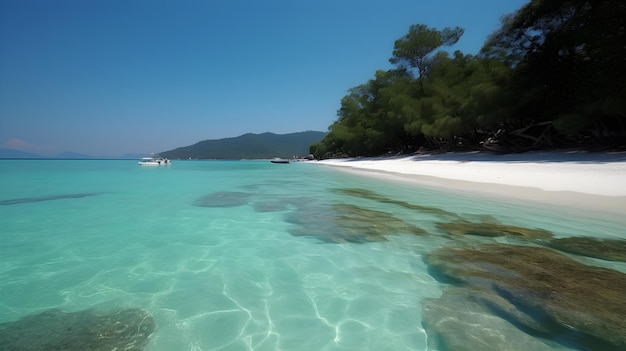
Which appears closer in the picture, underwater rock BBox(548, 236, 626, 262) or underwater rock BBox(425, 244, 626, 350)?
underwater rock BBox(425, 244, 626, 350)

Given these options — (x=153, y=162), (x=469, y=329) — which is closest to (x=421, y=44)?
(x=469, y=329)

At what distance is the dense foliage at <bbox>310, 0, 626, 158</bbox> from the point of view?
14.5m

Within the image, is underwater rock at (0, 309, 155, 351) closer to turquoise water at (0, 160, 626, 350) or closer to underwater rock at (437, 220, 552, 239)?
turquoise water at (0, 160, 626, 350)

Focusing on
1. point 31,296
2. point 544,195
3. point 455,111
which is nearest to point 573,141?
point 455,111

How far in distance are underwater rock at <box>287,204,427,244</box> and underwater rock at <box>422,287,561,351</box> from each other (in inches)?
97.4

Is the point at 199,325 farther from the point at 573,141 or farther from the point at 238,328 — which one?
the point at 573,141

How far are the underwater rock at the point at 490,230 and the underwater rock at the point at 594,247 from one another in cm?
41

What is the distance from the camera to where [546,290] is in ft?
10.3

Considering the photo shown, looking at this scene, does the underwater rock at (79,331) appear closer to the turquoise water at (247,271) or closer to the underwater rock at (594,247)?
the turquoise water at (247,271)

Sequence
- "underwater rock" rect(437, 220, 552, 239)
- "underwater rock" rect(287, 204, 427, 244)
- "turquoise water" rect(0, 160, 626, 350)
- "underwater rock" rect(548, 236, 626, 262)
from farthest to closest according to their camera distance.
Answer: "underwater rock" rect(287, 204, 427, 244) → "underwater rock" rect(437, 220, 552, 239) → "underwater rock" rect(548, 236, 626, 262) → "turquoise water" rect(0, 160, 626, 350)

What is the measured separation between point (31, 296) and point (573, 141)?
28995 mm

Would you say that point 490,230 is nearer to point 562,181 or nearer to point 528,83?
point 562,181

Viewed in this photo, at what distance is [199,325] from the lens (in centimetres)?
279

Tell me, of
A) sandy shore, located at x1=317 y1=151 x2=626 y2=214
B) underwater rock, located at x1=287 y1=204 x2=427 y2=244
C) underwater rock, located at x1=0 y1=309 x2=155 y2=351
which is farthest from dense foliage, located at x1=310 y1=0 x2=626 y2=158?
underwater rock, located at x1=0 y1=309 x2=155 y2=351
